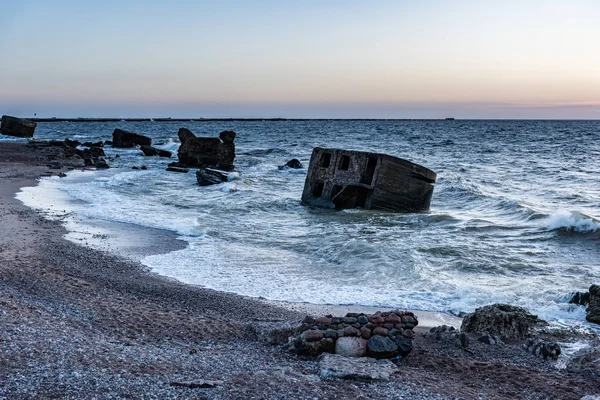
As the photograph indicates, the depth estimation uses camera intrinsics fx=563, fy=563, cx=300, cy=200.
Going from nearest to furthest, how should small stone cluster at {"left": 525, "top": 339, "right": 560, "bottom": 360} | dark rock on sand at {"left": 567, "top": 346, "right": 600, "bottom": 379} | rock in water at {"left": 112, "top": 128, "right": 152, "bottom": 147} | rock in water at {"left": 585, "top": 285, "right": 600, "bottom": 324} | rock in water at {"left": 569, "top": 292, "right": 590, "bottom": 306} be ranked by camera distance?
dark rock on sand at {"left": 567, "top": 346, "right": 600, "bottom": 379} < small stone cluster at {"left": 525, "top": 339, "right": 560, "bottom": 360} < rock in water at {"left": 585, "top": 285, "right": 600, "bottom": 324} < rock in water at {"left": 569, "top": 292, "right": 590, "bottom": 306} < rock in water at {"left": 112, "top": 128, "right": 152, "bottom": 147}

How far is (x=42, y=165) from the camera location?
30.7 m

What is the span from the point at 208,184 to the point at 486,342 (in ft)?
67.6

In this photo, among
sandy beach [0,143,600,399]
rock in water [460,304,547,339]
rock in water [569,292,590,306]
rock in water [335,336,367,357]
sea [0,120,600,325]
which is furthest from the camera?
sea [0,120,600,325]

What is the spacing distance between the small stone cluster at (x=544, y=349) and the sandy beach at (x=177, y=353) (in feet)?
0.42

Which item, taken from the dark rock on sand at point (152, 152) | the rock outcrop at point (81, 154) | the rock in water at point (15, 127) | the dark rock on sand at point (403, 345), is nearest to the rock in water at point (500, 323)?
the dark rock on sand at point (403, 345)

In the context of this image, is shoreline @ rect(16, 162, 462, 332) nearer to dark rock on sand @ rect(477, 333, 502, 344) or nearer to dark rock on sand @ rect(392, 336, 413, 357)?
dark rock on sand @ rect(477, 333, 502, 344)

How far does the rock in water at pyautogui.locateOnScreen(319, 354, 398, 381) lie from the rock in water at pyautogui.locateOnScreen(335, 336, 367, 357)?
0.40ft

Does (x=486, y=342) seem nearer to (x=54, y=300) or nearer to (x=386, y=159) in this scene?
(x=54, y=300)

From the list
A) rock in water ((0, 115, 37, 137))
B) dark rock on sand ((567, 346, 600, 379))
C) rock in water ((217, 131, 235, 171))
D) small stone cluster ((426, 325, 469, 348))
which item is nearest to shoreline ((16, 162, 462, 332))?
small stone cluster ((426, 325, 469, 348))

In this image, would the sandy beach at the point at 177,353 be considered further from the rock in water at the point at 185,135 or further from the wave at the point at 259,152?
the wave at the point at 259,152

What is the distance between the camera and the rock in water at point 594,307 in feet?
28.1

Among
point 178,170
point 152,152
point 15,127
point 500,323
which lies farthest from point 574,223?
point 15,127

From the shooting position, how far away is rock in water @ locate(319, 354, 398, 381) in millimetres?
5656

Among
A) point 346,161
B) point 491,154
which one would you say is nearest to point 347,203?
point 346,161
